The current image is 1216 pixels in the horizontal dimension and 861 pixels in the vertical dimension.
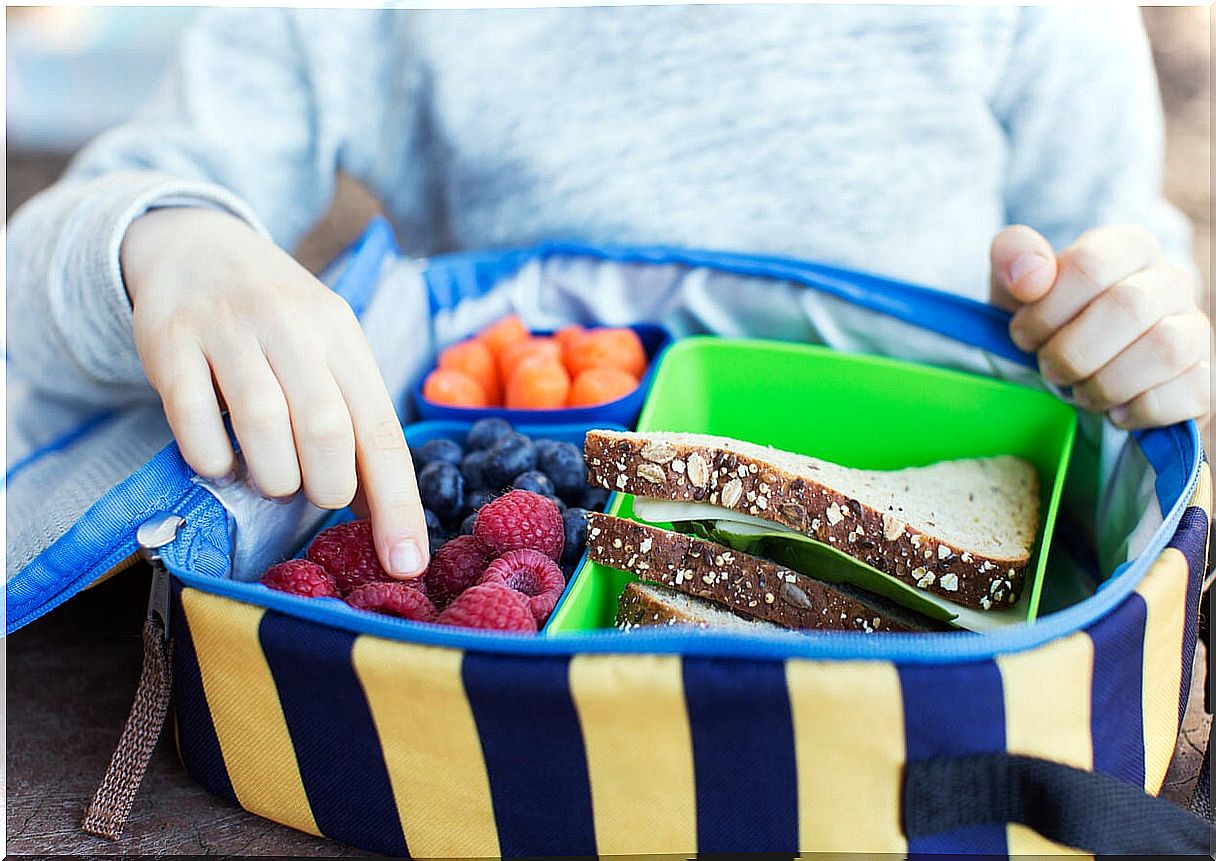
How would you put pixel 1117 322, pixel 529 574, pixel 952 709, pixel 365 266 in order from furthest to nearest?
pixel 365 266 < pixel 1117 322 < pixel 529 574 < pixel 952 709

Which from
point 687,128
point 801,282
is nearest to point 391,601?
point 801,282

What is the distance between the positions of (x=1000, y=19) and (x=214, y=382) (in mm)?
955

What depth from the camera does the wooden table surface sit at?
2.09ft

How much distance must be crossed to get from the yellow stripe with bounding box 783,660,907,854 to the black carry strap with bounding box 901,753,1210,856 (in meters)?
0.01

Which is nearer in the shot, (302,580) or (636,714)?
(636,714)

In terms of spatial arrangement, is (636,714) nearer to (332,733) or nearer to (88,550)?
(332,733)

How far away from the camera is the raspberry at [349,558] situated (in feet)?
2.34

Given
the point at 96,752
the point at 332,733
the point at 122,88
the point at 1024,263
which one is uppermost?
the point at 1024,263

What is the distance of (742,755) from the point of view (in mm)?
522

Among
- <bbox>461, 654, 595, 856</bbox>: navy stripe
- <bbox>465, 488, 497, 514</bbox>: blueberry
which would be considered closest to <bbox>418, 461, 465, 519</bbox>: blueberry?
<bbox>465, 488, 497, 514</bbox>: blueberry

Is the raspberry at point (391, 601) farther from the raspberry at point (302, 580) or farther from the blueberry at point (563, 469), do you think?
the blueberry at point (563, 469)

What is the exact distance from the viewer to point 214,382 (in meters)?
0.71

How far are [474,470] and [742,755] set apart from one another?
0.43m

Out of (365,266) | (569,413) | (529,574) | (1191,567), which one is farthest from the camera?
(365,266)
